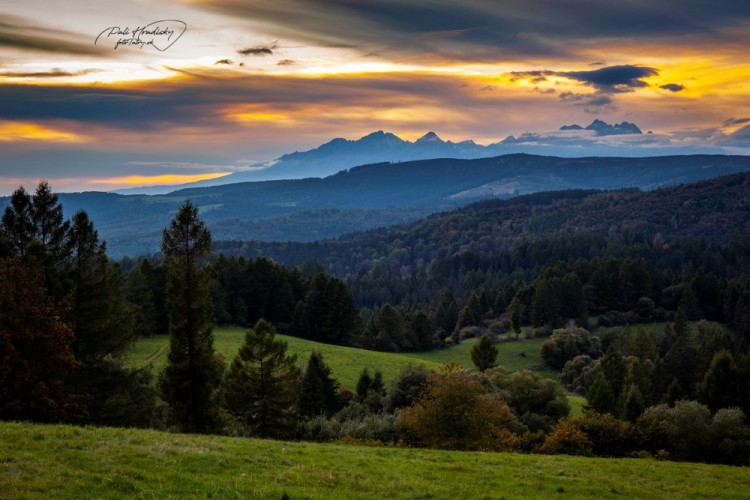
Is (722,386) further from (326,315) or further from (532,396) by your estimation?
(326,315)

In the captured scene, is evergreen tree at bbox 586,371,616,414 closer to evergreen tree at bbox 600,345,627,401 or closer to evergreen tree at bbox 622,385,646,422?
evergreen tree at bbox 622,385,646,422

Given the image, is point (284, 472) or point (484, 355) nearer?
point (284, 472)

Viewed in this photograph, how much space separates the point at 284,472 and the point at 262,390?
25.9 metres

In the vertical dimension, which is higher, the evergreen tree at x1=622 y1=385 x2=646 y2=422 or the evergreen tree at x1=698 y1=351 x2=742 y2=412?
the evergreen tree at x1=698 y1=351 x2=742 y2=412

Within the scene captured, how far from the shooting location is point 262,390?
1748 inches

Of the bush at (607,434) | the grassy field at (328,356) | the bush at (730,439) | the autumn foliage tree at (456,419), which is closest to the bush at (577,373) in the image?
the grassy field at (328,356)

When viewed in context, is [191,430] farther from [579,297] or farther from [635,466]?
[579,297]

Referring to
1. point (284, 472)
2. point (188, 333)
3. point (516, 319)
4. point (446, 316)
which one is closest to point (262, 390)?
point (188, 333)

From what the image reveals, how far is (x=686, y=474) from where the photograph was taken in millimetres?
27141

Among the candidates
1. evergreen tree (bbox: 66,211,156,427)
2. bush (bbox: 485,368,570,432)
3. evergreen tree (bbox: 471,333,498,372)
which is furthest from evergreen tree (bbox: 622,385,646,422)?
evergreen tree (bbox: 66,211,156,427)

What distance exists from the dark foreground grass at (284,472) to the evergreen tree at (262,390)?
17861 millimetres

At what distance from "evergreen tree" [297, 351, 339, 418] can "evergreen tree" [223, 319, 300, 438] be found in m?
10.8

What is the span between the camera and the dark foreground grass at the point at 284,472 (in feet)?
52.0

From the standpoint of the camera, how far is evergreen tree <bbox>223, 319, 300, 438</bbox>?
146 feet
